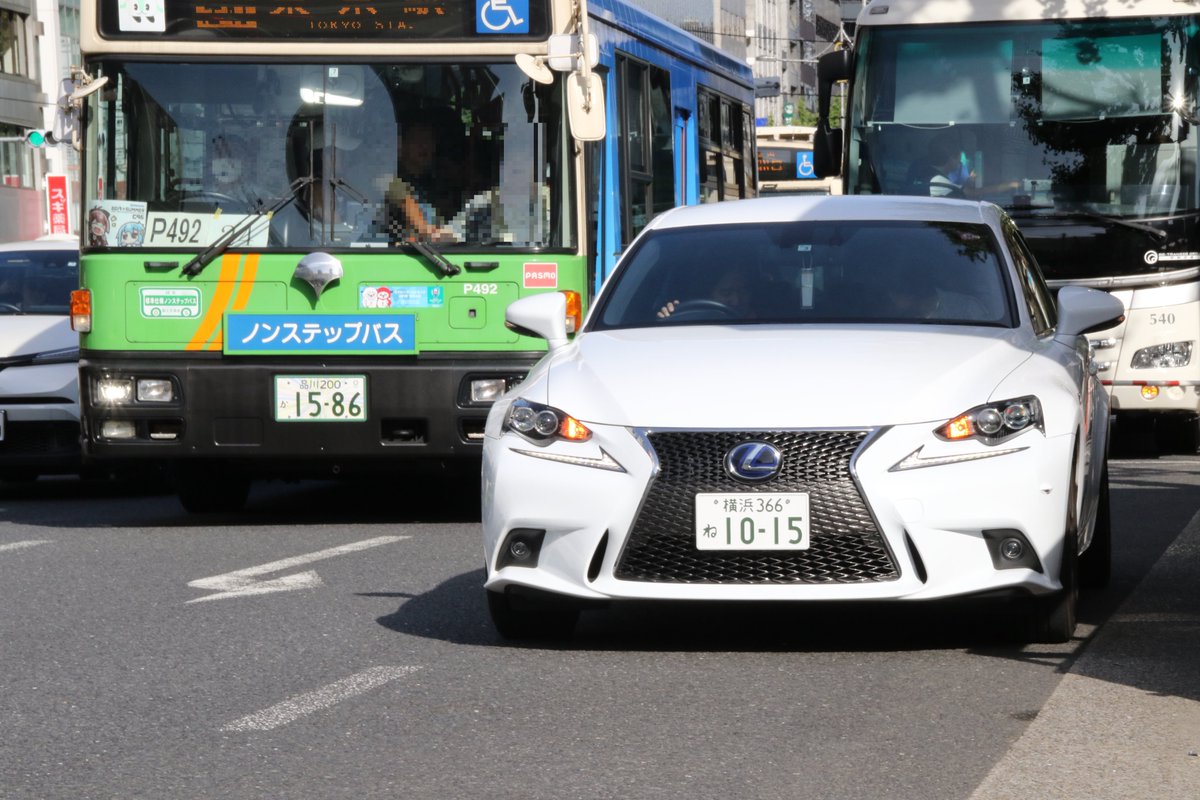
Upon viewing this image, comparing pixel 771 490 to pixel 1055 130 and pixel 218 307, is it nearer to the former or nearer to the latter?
pixel 218 307

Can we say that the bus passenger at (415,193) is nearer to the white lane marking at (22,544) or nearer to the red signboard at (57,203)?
the white lane marking at (22,544)

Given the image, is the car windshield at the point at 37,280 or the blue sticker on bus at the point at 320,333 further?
the car windshield at the point at 37,280

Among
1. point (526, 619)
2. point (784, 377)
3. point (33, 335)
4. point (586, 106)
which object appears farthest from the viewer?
point (33, 335)

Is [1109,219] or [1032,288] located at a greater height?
[1032,288]

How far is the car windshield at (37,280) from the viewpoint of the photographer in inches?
635

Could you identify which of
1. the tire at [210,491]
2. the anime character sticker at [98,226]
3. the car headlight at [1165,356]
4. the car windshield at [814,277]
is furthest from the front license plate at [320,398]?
the car headlight at [1165,356]

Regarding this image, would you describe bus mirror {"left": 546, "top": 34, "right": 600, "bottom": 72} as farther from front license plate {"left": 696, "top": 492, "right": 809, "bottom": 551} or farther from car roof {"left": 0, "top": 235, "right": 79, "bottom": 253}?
car roof {"left": 0, "top": 235, "right": 79, "bottom": 253}

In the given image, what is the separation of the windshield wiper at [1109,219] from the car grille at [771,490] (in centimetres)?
946

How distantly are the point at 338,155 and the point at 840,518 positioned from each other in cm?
573

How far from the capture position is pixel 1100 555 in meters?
9.05

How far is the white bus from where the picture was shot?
52.8 ft

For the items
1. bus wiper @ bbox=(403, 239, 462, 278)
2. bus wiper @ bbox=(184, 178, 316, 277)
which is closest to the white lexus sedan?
bus wiper @ bbox=(403, 239, 462, 278)

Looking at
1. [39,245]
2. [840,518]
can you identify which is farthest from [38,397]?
[840,518]

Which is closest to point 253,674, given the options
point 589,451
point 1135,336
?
point 589,451
